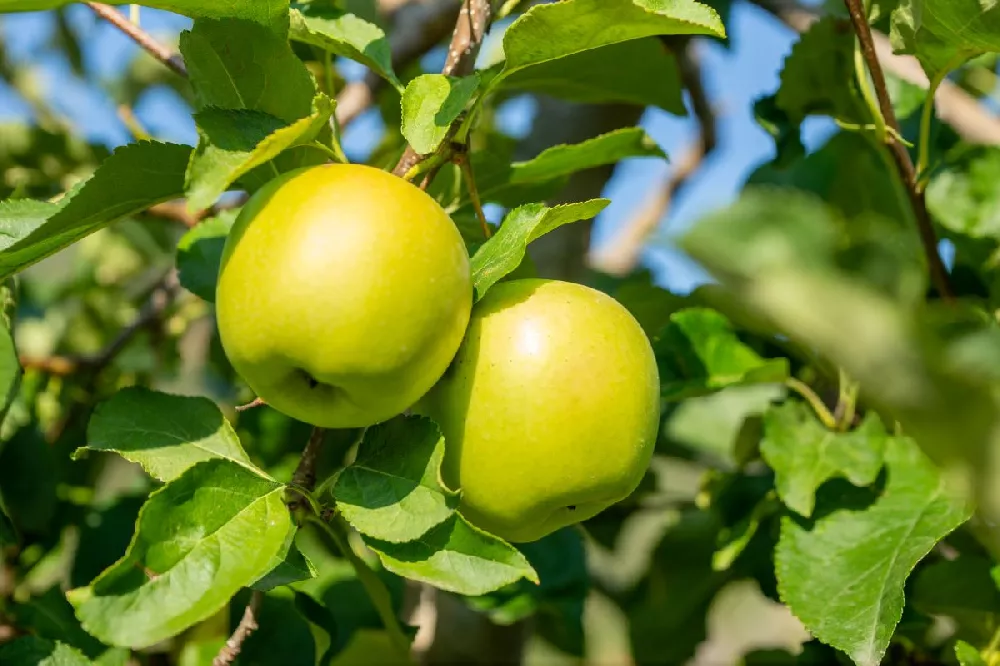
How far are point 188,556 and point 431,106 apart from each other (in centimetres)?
34

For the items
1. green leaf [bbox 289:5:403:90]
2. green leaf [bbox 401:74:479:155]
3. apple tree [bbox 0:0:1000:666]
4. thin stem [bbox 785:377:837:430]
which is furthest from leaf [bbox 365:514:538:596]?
A: thin stem [bbox 785:377:837:430]

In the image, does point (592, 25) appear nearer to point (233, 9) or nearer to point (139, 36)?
point (233, 9)

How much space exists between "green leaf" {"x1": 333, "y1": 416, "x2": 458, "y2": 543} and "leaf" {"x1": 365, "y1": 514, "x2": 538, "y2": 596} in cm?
2

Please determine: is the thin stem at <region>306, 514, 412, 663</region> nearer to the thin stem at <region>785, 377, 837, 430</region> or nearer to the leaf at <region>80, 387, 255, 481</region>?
the leaf at <region>80, 387, 255, 481</region>

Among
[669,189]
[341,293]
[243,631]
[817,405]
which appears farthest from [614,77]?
[669,189]

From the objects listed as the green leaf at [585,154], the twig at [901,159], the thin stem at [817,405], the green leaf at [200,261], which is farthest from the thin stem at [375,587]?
the twig at [901,159]

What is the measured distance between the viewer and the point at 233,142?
0.63 m

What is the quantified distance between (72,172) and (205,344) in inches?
15.0

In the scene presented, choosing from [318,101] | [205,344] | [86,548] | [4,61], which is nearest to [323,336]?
[318,101]

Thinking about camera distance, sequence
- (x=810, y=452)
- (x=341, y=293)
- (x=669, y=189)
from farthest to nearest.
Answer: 1. (x=669, y=189)
2. (x=810, y=452)
3. (x=341, y=293)

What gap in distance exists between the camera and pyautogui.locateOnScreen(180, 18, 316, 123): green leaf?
0.71 metres

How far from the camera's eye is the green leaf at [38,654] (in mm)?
823

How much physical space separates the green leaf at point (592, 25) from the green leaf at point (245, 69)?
153mm

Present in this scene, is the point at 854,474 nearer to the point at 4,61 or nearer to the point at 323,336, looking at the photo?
the point at 323,336
